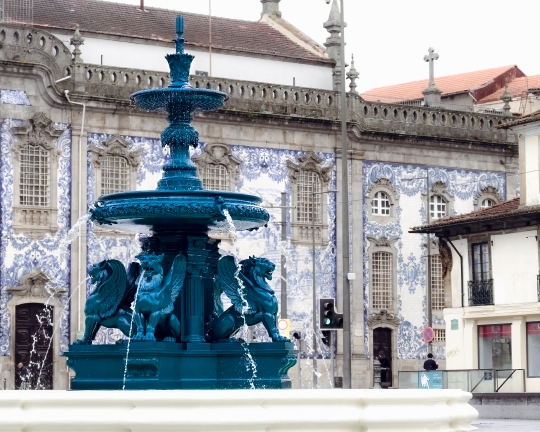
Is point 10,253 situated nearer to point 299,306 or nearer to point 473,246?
point 299,306

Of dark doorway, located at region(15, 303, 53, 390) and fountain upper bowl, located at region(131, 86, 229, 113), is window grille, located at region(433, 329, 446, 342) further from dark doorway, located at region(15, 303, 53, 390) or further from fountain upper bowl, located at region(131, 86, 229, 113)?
fountain upper bowl, located at region(131, 86, 229, 113)

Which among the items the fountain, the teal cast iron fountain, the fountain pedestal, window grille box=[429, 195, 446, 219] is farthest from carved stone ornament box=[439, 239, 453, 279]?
the fountain pedestal

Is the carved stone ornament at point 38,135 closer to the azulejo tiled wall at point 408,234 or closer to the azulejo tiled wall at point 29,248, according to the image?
the azulejo tiled wall at point 29,248

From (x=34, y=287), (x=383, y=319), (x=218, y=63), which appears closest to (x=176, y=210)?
(x=34, y=287)

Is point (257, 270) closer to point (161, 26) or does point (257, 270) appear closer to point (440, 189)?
point (161, 26)

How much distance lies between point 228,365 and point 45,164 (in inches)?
955

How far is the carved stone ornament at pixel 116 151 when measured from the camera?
4056 cm

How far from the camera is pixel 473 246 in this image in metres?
40.0

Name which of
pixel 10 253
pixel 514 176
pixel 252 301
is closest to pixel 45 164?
pixel 10 253

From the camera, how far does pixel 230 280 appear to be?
16.6 m

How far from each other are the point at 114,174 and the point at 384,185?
8.86m

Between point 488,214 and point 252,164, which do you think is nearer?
point 488,214

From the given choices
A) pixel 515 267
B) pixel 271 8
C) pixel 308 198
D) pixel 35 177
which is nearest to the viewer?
pixel 515 267

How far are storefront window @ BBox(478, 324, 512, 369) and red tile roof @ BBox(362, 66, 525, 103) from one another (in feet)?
77.5
